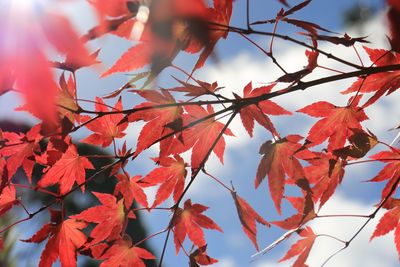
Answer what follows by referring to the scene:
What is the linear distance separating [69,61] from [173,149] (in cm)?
26

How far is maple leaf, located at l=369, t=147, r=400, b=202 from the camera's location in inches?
38.0

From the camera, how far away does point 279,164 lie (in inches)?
32.8

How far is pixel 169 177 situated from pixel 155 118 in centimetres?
18

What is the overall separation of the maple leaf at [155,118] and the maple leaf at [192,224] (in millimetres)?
225

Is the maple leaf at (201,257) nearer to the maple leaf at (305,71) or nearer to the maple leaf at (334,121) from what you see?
the maple leaf at (334,121)

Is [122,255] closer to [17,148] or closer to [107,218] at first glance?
[107,218]

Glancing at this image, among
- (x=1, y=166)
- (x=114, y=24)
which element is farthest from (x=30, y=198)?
(x=114, y=24)

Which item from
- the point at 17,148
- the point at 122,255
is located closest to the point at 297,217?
the point at 122,255

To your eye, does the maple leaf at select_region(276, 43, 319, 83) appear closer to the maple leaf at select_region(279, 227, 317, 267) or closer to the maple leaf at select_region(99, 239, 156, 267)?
the maple leaf at select_region(279, 227, 317, 267)

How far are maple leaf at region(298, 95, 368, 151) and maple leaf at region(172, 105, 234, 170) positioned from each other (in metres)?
0.19

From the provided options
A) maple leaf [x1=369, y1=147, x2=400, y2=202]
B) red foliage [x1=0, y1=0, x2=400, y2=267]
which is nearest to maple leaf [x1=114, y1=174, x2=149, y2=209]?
red foliage [x1=0, y1=0, x2=400, y2=267]

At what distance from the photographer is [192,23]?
0.44m

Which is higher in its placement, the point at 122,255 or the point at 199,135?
the point at 199,135

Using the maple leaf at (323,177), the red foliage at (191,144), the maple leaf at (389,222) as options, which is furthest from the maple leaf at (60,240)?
the maple leaf at (389,222)
